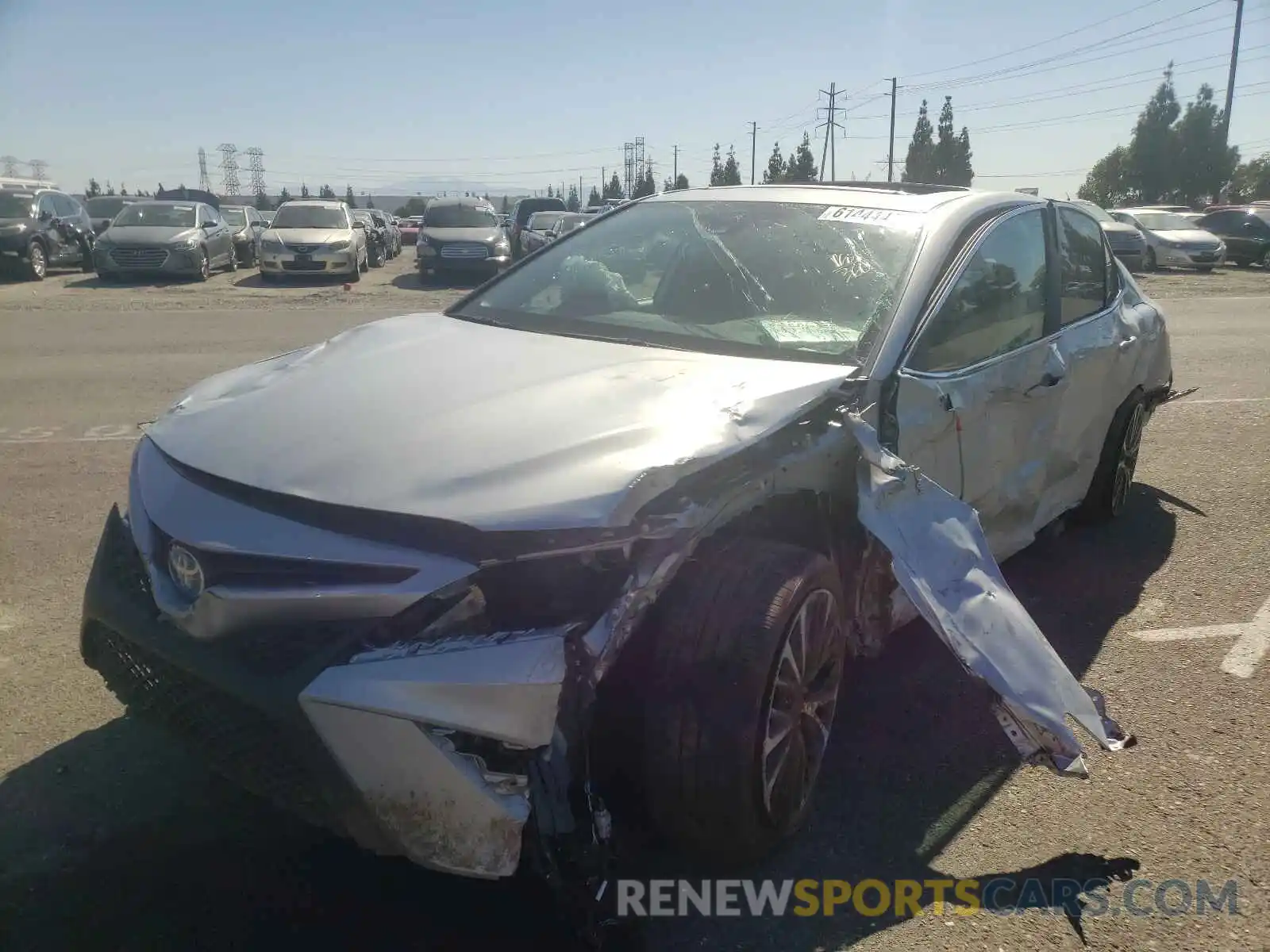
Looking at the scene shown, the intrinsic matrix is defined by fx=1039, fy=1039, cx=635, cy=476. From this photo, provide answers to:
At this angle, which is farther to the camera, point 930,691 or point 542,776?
point 930,691

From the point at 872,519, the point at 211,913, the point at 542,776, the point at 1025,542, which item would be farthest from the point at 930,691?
the point at 211,913

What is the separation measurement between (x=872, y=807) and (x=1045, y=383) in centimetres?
186

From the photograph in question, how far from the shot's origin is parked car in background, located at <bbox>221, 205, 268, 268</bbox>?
23047 millimetres

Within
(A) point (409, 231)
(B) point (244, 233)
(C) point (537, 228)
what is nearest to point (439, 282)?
(C) point (537, 228)

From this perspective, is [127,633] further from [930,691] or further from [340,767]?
[930,691]

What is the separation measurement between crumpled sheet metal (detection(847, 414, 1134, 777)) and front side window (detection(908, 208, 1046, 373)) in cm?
50

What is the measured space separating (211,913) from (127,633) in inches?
27.4

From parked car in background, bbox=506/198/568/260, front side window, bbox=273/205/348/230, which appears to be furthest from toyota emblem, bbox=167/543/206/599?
parked car in background, bbox=506/198/568/260

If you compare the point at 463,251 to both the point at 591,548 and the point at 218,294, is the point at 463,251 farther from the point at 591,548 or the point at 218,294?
the point at 591,548

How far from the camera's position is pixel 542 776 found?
2.28m

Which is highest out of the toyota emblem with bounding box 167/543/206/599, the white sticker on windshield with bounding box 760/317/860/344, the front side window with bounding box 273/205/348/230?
the front side window with bounding box 273/205/348/230

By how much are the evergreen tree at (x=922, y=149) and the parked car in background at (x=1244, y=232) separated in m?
26.7

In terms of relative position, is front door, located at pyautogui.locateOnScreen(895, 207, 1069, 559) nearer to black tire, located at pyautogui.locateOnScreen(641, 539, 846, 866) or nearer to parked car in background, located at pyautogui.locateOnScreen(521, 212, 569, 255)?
black tire, located at pyautogui.locateOnScreen(641, 539, 846, 866)

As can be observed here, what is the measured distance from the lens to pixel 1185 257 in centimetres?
2588
